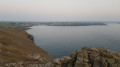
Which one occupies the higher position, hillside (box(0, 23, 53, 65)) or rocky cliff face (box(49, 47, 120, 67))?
rocky cliff face (box(49, 47, 120, 67))

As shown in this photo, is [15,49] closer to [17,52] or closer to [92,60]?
[17,52]

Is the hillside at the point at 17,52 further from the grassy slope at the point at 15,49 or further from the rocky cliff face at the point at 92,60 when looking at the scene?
the rocky cliff face at the point at 92,60

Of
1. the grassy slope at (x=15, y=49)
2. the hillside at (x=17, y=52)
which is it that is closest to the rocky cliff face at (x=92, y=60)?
the hillside at (x=17, y=52)

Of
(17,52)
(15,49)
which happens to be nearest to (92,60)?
(17,52)

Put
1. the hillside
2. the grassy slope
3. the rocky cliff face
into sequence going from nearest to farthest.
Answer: the rocky cliff face
the hillside
the grassy slope

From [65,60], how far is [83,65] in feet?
16.2

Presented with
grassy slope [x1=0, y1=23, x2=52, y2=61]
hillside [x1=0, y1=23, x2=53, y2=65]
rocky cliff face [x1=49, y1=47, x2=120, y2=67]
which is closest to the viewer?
rocky cliff face [x1=49, y1=47, x2=120, y2=67]

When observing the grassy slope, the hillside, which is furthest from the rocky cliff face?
the grassy slope

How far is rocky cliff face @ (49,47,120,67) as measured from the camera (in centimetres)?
2348

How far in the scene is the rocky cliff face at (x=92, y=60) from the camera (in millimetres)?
23478

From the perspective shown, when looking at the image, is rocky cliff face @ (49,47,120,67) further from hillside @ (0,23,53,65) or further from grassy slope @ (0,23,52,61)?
grassy slope @ (0,23,52,61)

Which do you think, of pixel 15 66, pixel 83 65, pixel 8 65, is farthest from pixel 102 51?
pixel 8 65

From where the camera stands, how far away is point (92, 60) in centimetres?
2488

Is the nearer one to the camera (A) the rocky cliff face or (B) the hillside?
(A) the rocky cliff face
